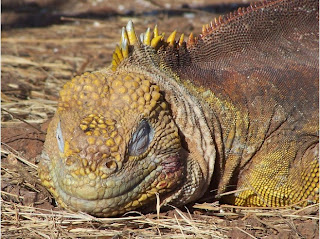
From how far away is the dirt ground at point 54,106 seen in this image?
454cm

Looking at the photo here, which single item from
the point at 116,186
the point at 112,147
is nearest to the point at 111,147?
the point at 112,147

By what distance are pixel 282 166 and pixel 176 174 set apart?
1178 mm

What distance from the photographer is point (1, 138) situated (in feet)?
19.5

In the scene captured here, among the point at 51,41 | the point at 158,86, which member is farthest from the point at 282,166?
the point at 51,41

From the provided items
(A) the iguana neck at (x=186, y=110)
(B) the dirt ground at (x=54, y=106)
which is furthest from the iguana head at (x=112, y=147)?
(B) the dirt ground at (x=54, y=106)

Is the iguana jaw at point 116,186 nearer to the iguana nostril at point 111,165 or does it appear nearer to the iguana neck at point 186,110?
the iguana nostril at point 111,165

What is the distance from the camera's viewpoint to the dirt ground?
4539 millimetres

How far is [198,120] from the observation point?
4.77m

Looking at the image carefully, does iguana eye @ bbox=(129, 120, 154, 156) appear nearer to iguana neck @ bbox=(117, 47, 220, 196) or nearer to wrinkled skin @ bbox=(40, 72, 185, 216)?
wrinkled skin @ bbox=(40, 72, 185, 216)

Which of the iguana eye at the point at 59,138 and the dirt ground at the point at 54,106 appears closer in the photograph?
the iguana eye at the point at 59,138

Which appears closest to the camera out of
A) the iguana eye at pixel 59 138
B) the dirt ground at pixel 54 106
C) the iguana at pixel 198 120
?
the iguana at pixel 198 120

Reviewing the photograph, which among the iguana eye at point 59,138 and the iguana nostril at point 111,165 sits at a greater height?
the iguana eye at point 59,138

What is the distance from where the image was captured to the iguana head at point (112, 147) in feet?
13.5

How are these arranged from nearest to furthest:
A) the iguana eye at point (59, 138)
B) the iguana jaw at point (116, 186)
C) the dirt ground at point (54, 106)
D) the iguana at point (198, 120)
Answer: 1. the iguana jaw at point (116, 186)
2. the iguana at point (198, 120)
3. the iguana eye at point (59, 138)
4. the dirt ground at point (54, 106)
